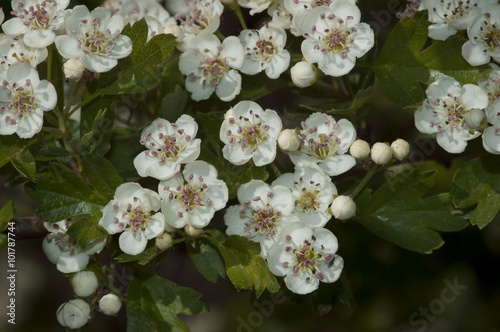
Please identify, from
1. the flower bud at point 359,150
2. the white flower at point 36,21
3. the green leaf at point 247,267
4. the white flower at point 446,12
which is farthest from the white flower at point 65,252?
the white flower at point 446,12

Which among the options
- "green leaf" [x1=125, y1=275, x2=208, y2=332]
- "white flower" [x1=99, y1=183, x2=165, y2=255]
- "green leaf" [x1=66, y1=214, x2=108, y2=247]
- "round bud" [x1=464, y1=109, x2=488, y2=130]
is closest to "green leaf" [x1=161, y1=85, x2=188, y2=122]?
"white flower" [x1=99, y1=183, x2=165, y2=255]

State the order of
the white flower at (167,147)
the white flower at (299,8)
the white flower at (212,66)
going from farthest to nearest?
the white flower at (212,66), the white flower at (299,8), the white flower at (167,147)


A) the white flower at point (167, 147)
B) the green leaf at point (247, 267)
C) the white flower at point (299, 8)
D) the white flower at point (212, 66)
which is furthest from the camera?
the white flower at point (212, 66)

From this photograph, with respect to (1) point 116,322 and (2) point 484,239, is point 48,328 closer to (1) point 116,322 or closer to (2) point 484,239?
(1) point 116,322

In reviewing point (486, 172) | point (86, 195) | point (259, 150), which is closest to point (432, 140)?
point (486, 172)

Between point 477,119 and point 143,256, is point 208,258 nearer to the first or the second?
point 143,256

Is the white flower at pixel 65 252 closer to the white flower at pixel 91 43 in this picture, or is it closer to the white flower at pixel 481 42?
the white flower at pixel 91 43

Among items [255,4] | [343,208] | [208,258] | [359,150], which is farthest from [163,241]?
[255,4]
